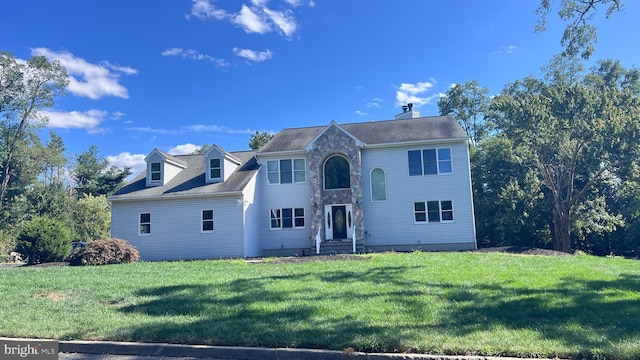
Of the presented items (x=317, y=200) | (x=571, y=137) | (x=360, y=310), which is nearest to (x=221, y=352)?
(x=360, y=310)

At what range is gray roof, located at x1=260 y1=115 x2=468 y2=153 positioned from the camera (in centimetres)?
2078

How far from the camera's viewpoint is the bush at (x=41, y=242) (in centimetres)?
1791

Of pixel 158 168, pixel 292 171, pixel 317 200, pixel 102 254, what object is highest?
pixel 158 168

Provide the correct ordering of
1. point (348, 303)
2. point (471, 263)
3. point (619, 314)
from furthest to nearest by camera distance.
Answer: point (471, 263)
point (348, 303)
point (619, 314)

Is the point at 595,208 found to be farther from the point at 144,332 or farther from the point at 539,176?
the point at 144,332

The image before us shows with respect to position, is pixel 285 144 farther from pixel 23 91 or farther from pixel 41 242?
pixel 23 91

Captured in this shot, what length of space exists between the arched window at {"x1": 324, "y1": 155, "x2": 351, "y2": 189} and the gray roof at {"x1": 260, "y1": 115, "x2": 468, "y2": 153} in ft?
5.23

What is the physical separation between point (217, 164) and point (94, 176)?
35743 millimetres

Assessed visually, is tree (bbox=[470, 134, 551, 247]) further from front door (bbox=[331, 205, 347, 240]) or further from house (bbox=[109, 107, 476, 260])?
front door (bbox=[331, 205, 347, 240])

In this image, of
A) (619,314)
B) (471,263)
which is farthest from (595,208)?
(619,314)

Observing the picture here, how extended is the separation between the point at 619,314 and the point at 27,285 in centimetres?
1270

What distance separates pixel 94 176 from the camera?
4978 cm

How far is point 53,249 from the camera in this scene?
1831cm

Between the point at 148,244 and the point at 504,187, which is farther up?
the point at 504,187
